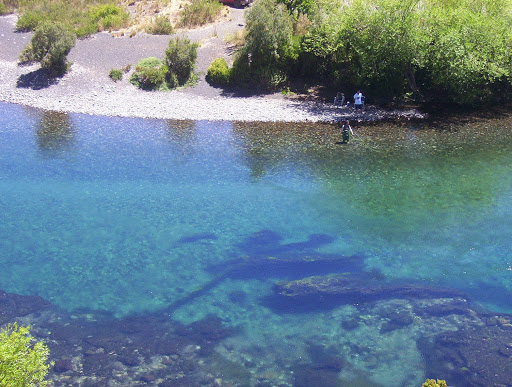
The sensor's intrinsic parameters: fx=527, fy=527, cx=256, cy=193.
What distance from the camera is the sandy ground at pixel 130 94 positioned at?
38156mm

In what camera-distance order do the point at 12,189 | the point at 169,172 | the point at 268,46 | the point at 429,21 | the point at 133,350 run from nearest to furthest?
the point at 133,350, the point at 12,189, the point at 169,172, the point at 429,21, the point at 268,46

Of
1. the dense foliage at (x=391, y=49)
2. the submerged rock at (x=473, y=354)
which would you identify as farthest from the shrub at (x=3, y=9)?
the submerged rock at (x=473, y=354)

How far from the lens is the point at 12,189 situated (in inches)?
1042

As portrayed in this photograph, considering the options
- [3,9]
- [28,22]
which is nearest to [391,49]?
[28,22]

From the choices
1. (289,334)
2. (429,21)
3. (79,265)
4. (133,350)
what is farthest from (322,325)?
(429,21)

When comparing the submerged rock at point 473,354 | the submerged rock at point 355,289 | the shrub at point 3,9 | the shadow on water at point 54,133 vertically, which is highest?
the shrub at point 3,9

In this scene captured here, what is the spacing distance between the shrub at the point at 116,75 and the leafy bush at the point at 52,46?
396 centimetres

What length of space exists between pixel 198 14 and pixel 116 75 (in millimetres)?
13193

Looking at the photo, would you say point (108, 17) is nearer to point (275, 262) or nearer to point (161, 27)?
point (161, 27)

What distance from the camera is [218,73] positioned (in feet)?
139

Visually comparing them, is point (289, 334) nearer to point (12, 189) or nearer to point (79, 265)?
point (79, 265)

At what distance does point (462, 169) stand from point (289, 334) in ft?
57.5

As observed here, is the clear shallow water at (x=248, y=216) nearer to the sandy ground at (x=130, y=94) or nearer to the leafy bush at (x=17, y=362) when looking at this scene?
the sandy ground at (x=130, y=94)

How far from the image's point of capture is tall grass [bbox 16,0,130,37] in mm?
48312
